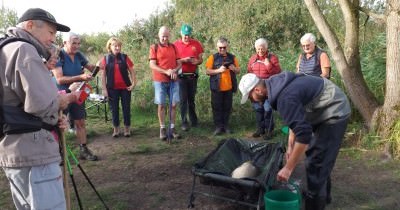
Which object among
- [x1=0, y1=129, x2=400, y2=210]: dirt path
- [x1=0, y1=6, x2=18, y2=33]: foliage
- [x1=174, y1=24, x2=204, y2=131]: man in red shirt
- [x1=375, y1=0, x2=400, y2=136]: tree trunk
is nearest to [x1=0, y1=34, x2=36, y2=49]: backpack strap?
[x1=0, y1=129, x2=400, y2=210]: dirt path

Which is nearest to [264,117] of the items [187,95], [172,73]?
[187,95]

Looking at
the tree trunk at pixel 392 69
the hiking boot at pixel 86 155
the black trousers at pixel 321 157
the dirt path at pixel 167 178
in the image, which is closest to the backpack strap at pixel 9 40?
the dirt path at pixel 167 178

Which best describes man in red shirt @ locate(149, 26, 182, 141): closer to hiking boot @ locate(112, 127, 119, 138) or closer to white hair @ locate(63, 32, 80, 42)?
hiking boot @ locate(112, 127, 119, 138)

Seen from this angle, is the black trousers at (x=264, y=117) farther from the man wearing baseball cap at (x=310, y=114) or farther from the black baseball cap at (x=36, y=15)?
the black baseball cap at (x=36, y=15)

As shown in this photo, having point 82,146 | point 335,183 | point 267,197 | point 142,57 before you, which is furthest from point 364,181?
point 142,57

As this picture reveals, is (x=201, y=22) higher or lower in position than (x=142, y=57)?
higher

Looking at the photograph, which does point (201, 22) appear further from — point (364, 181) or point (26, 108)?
point (26, 108)

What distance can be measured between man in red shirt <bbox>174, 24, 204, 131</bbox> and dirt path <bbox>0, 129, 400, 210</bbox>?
88cm

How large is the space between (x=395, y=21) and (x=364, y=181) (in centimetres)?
231

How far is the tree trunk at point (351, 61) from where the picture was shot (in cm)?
575

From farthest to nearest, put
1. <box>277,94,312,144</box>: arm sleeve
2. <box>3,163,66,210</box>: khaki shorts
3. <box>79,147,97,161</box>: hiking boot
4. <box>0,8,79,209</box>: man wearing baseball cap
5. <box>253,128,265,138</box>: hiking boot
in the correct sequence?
<box>253,128,265,138</box>: hiking boot → <box>79,147,97,161</box>: hiking boot → <box>277,94,312,144</box>: arm sleeve → <box>3,163,66,210</box>: khaki shorts → <box>0,8,79,209</box>: man wearing baseball cap

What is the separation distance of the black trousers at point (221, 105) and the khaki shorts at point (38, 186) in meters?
4.35

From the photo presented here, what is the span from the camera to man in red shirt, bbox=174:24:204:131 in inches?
255

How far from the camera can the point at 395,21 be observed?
5.17m
